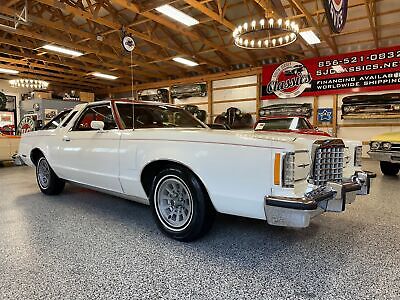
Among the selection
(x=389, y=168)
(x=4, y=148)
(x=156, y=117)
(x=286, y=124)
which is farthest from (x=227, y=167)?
(x=4, y=148)

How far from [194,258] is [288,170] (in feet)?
3.21

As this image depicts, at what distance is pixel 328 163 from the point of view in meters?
→ 2.35

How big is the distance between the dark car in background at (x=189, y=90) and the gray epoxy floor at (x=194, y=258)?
11969 mm

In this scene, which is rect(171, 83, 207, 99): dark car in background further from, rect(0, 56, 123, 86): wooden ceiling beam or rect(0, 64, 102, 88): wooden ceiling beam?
rect(0, 64, 102, 88): wooden ceiling beam

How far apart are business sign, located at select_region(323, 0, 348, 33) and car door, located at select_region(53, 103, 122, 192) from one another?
3398mm

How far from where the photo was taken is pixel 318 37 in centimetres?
931

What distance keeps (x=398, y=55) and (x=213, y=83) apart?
7.83 meters

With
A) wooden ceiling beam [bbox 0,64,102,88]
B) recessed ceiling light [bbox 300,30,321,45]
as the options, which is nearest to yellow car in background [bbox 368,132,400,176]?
recessed ceiling light [bbox 300,30,321,45]

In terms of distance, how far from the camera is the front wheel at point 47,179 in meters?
4.11

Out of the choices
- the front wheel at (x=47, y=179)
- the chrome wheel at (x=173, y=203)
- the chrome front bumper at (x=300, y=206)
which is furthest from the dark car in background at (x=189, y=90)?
the chrome front bumper at (x=300, y=206)

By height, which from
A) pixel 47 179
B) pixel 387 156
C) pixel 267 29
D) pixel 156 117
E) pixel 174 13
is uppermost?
pixel 174 13

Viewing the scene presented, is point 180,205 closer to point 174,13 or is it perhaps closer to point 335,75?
point 174,13

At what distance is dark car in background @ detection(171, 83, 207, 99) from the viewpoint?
48.3ft

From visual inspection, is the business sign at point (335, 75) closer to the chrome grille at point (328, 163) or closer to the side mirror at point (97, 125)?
the chrome grille at point (328, 163)
